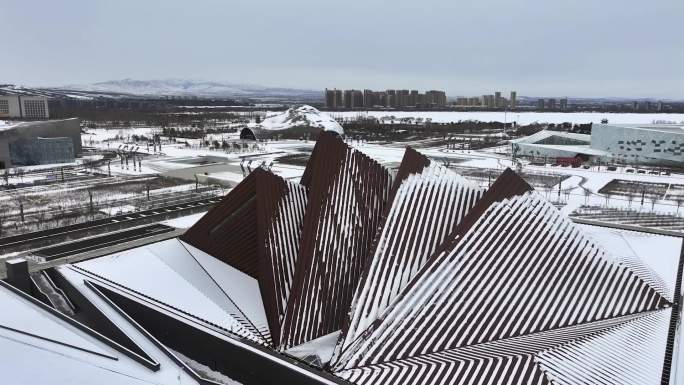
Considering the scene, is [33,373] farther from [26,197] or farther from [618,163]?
[618,163]

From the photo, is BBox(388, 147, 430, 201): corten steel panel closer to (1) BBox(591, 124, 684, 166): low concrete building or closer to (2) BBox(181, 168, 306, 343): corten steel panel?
(2) BBox(181, 168, 306, 343): corten steel panel

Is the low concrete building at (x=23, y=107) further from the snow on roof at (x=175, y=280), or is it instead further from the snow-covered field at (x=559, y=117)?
the snow on roof at (x=175, y=280)

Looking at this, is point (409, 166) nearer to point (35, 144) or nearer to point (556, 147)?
point (35, 144)

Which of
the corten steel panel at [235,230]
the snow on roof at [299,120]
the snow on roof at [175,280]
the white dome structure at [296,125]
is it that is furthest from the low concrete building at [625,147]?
the snow on roof at [175,280]

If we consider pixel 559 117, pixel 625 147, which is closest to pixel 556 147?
pixel 625 147

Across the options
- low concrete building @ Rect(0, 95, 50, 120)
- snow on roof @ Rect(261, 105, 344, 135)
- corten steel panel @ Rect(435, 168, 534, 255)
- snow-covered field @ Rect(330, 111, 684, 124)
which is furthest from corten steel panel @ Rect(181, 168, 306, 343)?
snow-covered field @ Rect(330, 111, 684, 124)

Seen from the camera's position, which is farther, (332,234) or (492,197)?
(332,234)
